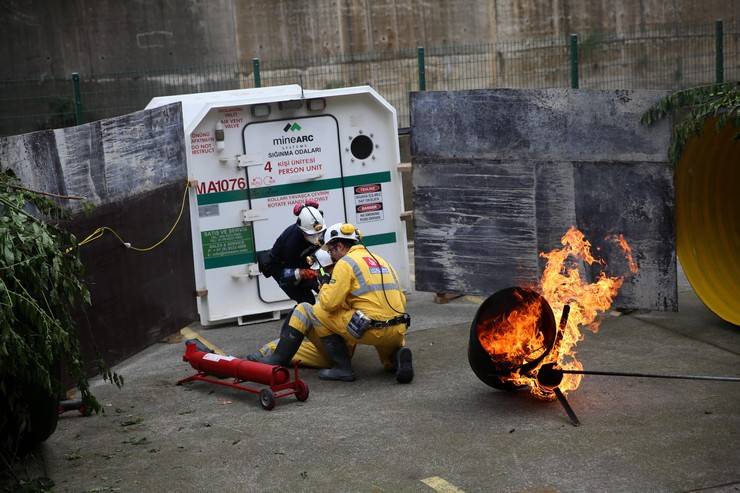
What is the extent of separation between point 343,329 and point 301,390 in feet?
2.29

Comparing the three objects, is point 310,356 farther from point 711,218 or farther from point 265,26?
point 265,26

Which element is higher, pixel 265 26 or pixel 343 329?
pixel 265 26

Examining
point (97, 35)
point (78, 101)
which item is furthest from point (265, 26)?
→ point (78, 101)

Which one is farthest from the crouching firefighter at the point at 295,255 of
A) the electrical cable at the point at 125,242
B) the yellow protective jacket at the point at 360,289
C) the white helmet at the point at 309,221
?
the yellow protective jacket at the point at 360,289

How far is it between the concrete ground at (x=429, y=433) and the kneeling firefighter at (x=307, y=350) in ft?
0.71

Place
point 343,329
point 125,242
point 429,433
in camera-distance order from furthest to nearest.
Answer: point 125,242 → point 343,329 → point 429,433

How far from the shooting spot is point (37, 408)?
21.7 ft

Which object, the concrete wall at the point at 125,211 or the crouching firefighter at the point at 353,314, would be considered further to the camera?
the concrete wall at the point at 125,211

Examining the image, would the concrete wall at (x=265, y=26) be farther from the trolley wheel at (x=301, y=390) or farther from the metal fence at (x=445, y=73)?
the trolley wheel at (x=301, y=390)

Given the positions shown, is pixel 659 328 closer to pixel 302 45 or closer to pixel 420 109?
pixel 420 109

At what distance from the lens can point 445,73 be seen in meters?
20.2

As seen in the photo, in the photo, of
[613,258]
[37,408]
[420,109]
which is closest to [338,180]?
[420,109]

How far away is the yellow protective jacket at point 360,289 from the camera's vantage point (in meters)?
8.12

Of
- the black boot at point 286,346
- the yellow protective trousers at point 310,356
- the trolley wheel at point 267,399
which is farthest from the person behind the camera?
the yellow protective trousers at point 310,356
